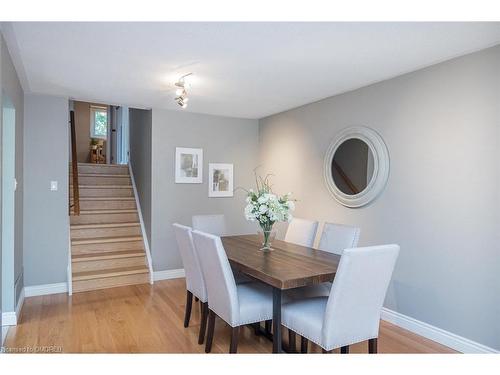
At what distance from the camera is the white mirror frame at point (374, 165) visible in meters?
3.16

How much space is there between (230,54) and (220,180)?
2524mm

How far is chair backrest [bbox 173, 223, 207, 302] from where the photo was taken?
104 inches

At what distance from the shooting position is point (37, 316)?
316 centimetres

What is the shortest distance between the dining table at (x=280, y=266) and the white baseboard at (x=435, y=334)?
1.03m

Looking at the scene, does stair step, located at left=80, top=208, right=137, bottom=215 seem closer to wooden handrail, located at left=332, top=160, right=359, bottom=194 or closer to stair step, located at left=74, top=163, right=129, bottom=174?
stair step, located at left=74, top=163, right=129, bottom=174

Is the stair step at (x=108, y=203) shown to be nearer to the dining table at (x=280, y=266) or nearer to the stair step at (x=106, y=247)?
the stair step at (x=106, y=247)

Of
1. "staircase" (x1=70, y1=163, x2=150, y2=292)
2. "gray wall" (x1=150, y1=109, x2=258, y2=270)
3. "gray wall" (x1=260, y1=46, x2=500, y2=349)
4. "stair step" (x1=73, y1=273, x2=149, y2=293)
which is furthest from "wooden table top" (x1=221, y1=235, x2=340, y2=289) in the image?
"staircase" (x1=70, y1=163, x2=150, y2=292)

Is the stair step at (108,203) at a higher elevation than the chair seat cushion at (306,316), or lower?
higher

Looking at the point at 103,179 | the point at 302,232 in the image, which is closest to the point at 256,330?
the point at 302,232

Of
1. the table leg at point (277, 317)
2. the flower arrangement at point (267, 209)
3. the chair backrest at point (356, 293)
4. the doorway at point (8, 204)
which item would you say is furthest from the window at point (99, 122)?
the chair backrest at point (356, 293)

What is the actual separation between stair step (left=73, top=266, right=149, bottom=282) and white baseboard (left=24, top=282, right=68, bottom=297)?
0.50ft

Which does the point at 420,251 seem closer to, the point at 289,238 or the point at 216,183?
the point at 289,238

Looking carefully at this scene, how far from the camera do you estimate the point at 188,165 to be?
4652mm
